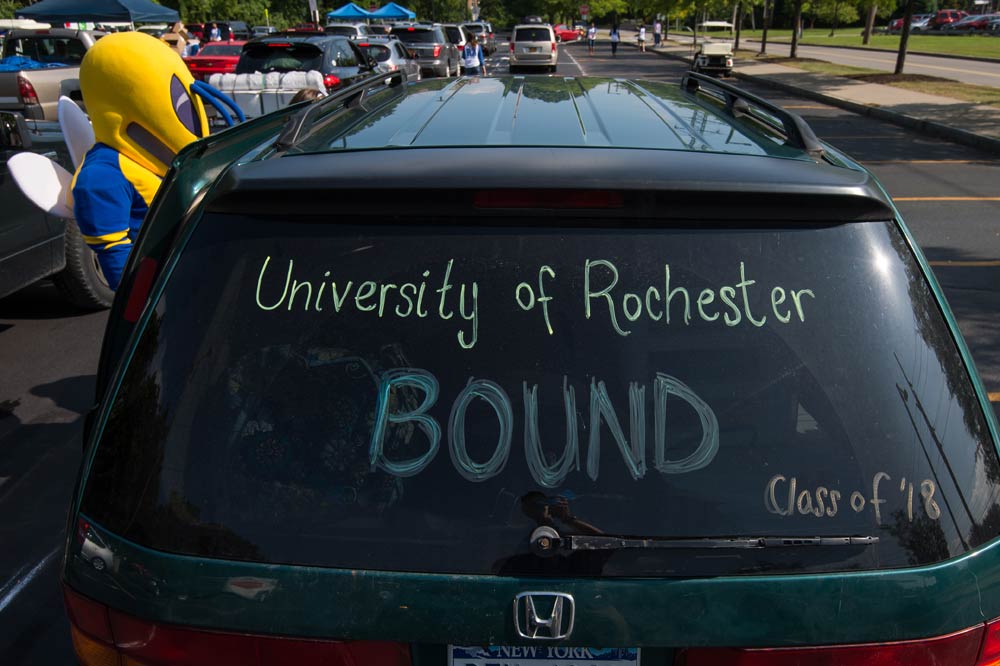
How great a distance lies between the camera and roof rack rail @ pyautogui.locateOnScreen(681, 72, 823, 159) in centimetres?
190

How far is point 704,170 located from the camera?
5.32ft

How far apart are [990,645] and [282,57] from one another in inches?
570

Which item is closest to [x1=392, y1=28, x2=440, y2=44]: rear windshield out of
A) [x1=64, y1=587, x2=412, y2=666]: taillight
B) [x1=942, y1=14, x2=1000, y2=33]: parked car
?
[x1=64, y1=587, x2=412, y2=666]: taillight

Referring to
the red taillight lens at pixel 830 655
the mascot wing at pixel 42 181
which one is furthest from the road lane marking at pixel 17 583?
the red taillight lens at pixel 830 655

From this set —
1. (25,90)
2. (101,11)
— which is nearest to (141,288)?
(25,90)

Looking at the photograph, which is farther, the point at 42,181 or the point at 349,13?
the point at 349,13

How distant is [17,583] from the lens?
3.41 m

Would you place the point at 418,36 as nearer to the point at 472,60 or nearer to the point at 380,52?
the point at 472,60

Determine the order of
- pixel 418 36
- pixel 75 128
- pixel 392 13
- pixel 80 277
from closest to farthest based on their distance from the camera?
1. pixel 75 128
2. pixel 80 277
3. pixel 418 36
4. pixel 392 13

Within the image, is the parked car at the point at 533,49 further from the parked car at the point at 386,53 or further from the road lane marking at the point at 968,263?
the road lane marking at the point at 968,263

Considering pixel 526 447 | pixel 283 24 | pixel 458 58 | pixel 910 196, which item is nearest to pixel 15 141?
pixel 526 447

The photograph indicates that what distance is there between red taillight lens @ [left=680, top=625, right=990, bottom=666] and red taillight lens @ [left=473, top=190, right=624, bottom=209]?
2.64ft

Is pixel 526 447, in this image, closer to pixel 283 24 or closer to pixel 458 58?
pixel 458 58

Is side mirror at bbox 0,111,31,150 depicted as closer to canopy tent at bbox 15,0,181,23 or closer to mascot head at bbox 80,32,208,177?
mascot head at bbox 80,32,208,177
